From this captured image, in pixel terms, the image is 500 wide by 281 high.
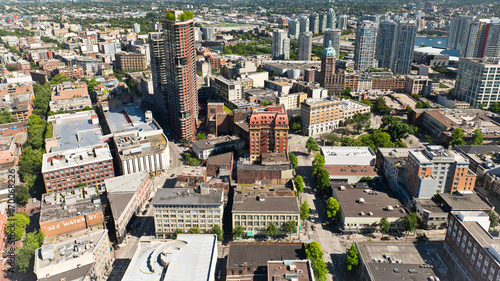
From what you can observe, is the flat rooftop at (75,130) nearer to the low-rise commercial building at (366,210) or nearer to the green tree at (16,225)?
the green tree at (16,225)

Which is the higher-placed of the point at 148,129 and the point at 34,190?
the point at 148,129

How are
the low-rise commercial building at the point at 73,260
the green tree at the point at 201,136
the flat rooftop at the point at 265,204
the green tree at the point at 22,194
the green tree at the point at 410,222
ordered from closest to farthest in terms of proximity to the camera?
the low-rise commercial building at the point at 73,260
the green tree at the point at 410,222
the flat rooftop at the point at 265,204
the green tree at the point at 22,194
the green tree at the point at 201,136

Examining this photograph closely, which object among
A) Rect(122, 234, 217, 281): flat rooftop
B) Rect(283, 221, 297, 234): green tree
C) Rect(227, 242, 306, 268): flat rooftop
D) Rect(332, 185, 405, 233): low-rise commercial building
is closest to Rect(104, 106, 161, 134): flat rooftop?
Rect(122, 234, 217, 281): flat rooftop

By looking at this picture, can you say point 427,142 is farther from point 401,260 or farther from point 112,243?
point 112,243

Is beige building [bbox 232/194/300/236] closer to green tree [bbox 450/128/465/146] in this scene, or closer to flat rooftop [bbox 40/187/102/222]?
flat rooftop [bbox 40/187/102/222]

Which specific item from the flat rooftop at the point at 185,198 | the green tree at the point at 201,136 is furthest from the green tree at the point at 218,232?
the green tree at the point at 201,136

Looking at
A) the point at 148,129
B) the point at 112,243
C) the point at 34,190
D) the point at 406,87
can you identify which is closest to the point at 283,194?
the point at 112,243
